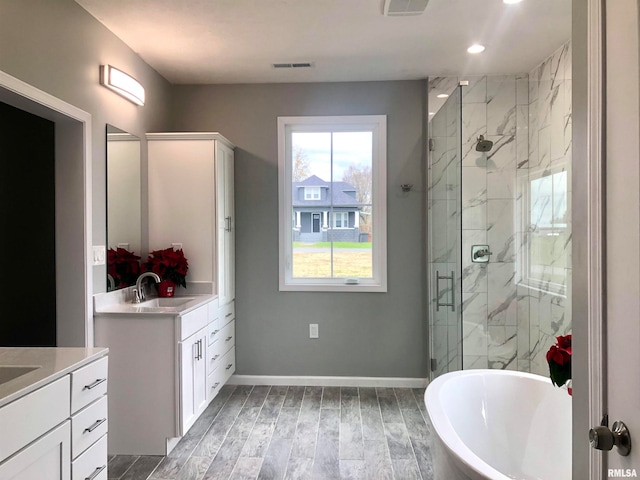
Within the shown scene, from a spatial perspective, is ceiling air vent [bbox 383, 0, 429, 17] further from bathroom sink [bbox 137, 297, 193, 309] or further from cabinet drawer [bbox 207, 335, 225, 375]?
cabinet drawer [bbox 207, 335, 225, 375]

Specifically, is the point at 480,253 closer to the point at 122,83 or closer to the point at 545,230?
the point at 545,230

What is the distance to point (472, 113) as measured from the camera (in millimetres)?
3162

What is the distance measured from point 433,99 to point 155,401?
3.14 meters

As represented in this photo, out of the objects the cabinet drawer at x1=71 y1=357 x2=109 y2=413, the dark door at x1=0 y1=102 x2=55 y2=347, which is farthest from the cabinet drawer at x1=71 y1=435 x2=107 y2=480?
the dark door at x1=0 y1=102 x2=55 y2=347

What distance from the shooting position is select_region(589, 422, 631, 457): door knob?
732mm

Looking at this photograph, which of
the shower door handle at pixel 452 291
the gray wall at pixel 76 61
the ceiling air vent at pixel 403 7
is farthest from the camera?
the shower door handle at pixel 452 291

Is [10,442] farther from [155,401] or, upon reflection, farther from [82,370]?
[155,401]

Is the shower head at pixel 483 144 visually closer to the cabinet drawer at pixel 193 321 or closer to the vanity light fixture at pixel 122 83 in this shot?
the cabinet drawer at pixel 193 321

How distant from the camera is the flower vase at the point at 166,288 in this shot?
287cm

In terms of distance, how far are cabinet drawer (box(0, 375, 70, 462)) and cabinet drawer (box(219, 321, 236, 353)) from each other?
173cm

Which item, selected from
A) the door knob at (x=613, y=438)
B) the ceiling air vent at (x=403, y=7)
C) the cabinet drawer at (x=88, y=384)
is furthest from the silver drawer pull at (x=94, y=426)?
the ceiling air vent at (x=403, y=7)

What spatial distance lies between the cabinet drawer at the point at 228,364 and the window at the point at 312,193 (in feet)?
5.07

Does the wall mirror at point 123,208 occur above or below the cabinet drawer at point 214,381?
above

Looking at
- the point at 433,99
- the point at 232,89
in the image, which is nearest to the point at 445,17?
the point at 433,99
